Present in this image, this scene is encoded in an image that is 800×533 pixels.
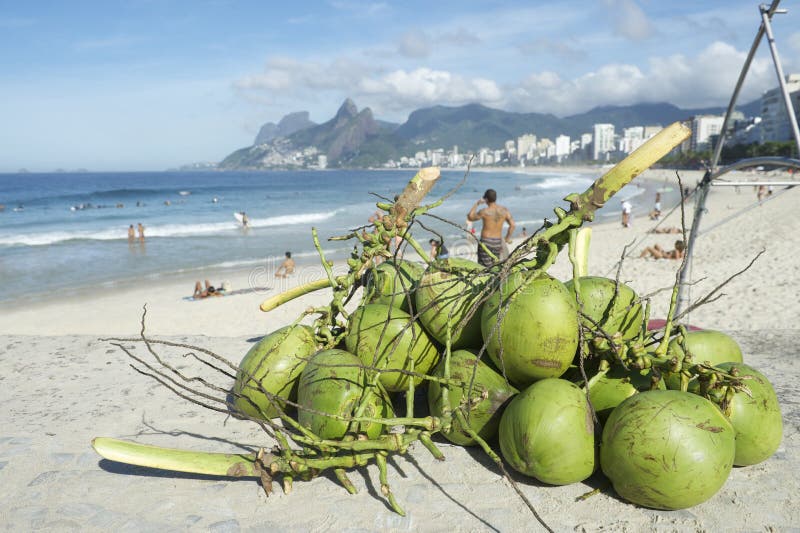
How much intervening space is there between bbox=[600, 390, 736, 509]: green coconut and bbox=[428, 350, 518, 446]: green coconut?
500 mm

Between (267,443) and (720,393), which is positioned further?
(267,443)

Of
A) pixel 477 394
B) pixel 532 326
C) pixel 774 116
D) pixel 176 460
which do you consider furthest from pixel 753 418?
pixel 774 116

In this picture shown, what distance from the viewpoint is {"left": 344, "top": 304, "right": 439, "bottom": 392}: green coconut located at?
8.77ft

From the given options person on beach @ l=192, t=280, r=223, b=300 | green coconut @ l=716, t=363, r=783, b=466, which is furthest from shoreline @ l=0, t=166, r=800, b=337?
green coconut @ l=716, t=363, r=783, b=466

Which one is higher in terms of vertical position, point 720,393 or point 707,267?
point 720,393

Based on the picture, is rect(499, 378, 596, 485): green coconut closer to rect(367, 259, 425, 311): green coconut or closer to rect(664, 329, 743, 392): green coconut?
rect(664, 329, 743, 392): green coconut

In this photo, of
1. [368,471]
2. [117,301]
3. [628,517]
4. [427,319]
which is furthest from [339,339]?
[117,301]

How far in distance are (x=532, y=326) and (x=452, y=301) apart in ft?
1.53

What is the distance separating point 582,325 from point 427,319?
2.45 ft

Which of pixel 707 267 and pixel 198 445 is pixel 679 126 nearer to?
pixel 198 445

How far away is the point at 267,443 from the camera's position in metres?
2.96

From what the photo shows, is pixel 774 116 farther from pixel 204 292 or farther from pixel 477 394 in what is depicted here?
pixel 477 394

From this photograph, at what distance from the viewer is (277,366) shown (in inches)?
113

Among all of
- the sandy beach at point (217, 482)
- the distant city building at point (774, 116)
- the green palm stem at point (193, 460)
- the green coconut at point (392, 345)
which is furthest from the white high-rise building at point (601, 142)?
the green palm stem at point (193, 460)
